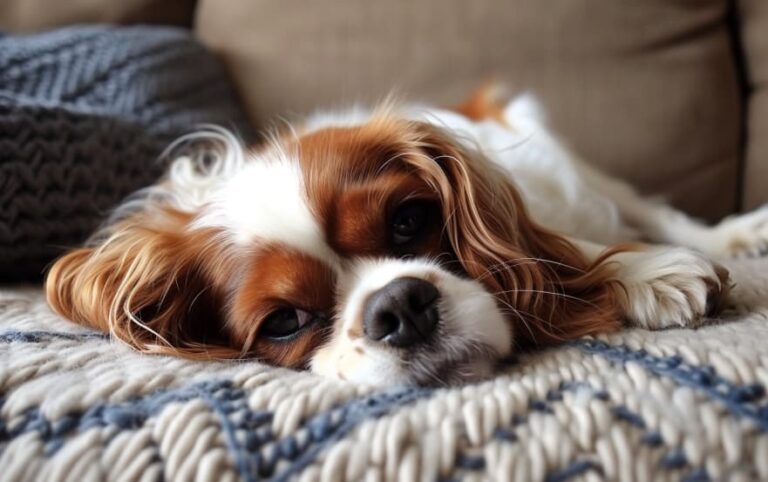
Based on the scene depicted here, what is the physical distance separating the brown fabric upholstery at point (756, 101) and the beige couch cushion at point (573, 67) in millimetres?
47

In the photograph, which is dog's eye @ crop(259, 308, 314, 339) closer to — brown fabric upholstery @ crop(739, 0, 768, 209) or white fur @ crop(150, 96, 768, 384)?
white fur @ crop(150, 96, 768, 384)

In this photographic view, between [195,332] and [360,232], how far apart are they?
1.18ft

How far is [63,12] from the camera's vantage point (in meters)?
2.13

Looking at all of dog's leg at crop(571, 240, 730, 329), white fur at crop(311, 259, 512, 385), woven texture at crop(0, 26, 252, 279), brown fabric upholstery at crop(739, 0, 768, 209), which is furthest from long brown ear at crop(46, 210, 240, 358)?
brown fabric upholstery at crop(739, 0, 768, 209)

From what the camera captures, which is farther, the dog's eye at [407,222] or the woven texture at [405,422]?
the dog's eye at [407,222]

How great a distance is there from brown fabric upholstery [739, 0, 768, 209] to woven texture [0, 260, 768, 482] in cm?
124

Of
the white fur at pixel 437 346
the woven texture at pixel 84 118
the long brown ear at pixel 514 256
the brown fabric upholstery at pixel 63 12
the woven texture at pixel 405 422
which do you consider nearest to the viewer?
the woven texture at pixel 405 422

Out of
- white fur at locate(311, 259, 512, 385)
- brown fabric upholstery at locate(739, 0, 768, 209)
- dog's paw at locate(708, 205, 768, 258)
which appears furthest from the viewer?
brown fabric upholstery at locate(739, 0, 768, 209)

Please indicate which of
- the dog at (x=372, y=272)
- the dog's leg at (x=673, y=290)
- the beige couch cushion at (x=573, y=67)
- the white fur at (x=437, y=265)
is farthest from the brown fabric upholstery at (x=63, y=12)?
the dog's leg at (x=673, y=290)

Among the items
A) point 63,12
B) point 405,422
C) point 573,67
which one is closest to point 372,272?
point 405,422

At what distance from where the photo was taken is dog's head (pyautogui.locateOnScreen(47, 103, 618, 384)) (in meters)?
0.95

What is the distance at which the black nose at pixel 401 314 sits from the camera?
0.93 m

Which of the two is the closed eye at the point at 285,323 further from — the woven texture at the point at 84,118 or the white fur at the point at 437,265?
the woven texture at the point at 84,118

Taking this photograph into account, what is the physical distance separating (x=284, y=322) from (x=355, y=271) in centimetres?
14
